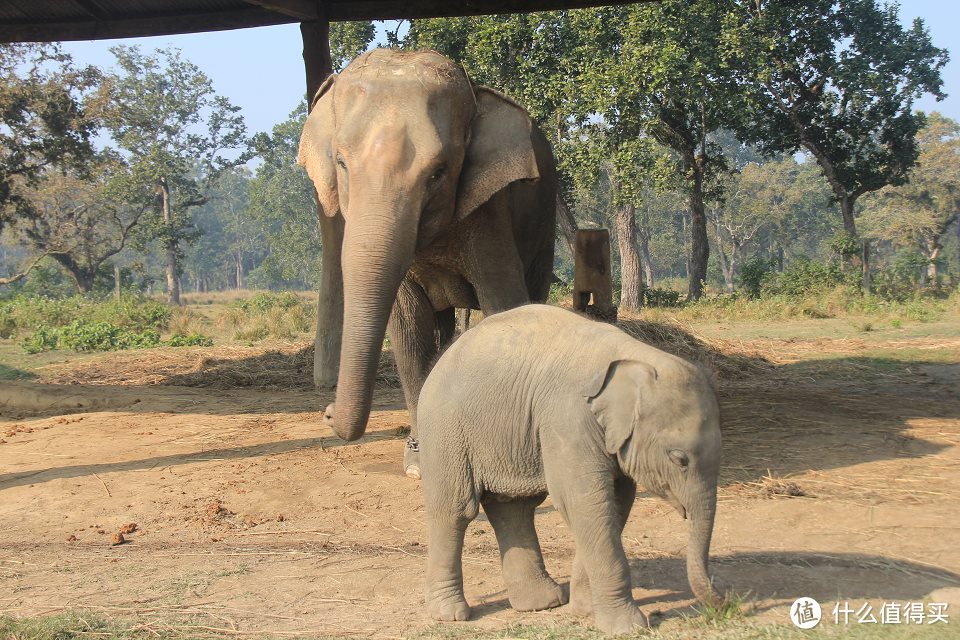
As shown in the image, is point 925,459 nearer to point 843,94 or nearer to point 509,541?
point 509,541

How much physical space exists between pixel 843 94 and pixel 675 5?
6887mm

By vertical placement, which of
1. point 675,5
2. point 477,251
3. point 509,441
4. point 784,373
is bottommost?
point 784,373

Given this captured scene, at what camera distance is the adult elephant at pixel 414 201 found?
16.6 feet

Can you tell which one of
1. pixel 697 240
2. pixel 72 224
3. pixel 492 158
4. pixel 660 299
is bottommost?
pixel 660 299

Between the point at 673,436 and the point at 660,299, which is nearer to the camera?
the point at 673,436

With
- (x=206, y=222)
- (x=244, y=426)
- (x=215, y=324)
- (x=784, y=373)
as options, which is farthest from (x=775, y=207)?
(x=206, y=222)

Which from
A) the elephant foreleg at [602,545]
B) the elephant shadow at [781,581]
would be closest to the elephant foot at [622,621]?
the elephant foreleg at [602,545]

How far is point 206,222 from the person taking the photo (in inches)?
3836

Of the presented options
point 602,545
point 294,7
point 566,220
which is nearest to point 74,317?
point 566,220

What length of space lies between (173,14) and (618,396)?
793 centimetres

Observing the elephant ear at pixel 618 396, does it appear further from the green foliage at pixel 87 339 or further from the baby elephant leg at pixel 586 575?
the green foliage at pixel 87 339

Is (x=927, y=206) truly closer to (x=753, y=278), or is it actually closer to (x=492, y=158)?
(x=753, y=278)

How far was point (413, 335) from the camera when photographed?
6.82 m

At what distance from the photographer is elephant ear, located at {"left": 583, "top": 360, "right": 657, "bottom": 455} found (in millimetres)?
3561
